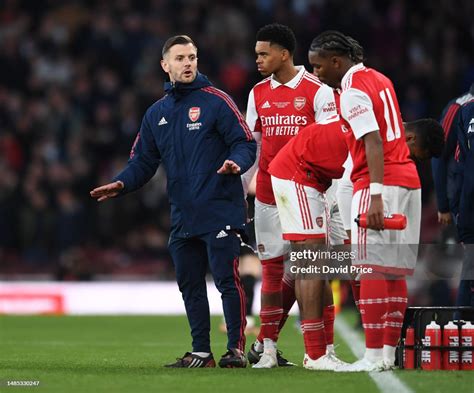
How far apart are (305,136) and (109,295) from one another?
31.7ft

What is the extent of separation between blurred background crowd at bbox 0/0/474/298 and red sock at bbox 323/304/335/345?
27.8 feet

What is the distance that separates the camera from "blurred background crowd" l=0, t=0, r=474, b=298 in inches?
712

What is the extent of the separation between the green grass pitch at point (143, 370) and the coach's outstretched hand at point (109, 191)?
1133 millimetres

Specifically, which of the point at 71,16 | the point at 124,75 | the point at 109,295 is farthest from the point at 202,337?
the point at 71,16

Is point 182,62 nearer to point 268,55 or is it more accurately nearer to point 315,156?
point 268,55

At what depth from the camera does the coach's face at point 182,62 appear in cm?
843

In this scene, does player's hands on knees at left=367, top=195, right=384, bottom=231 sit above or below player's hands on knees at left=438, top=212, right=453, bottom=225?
above

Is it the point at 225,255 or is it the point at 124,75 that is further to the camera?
the point at 124,75

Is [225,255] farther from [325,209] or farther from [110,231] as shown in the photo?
[110,231]

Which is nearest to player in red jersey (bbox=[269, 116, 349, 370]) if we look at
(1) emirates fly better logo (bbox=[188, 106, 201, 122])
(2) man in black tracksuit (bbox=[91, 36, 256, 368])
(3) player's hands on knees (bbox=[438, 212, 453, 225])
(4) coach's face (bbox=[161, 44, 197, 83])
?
(2) man in black tracksuit (bbox=[91, 36, 256, 368])

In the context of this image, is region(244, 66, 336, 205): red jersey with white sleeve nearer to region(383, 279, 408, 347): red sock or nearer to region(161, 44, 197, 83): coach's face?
region(161, 44, 197, 83): coach's face

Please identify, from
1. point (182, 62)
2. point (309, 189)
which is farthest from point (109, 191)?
point (309, 189)

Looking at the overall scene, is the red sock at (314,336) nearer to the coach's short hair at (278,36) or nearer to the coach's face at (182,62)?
the coach's face at (182,62)

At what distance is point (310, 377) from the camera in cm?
738
